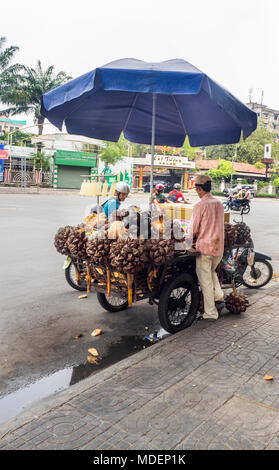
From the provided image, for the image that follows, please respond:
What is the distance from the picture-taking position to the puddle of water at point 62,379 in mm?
2924

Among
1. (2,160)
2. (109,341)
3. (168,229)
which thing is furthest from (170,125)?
(2,160)

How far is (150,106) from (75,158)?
35.1 metres

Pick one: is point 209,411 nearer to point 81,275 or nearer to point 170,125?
point 81,275

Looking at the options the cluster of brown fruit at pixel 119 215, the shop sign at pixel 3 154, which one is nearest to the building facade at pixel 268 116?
the shop sign at pixel 3 154

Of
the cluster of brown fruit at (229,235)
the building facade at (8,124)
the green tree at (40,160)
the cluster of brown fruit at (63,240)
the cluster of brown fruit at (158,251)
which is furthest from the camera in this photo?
the building facade at (8,124)

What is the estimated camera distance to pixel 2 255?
7910 mm

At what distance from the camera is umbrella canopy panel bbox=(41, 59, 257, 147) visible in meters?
3.33

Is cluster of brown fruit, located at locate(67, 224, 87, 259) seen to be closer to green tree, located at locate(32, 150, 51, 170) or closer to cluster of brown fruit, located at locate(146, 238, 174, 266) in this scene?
cluster of brown fruit, located at locate(146, 238, 174, 266)

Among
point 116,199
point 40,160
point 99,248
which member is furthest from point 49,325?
point 40,160

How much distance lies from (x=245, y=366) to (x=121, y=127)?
13.2 ft

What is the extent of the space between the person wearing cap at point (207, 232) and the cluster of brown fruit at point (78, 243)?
1238mm

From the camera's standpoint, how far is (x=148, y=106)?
5391mm

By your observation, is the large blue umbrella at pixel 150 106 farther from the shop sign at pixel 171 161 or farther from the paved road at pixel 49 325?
the shop sign at pixel 171 161

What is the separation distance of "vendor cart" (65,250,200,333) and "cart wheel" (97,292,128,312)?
52 centimetres
